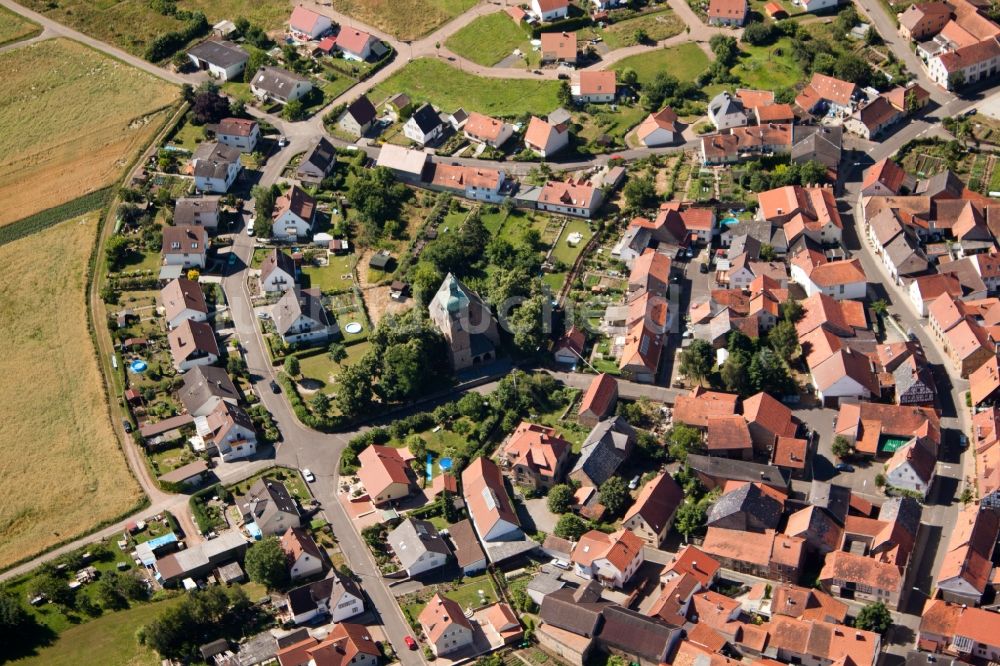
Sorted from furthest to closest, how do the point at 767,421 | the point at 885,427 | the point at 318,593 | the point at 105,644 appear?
the point at 767,421 < the point at 885,427 < the point at 318,593 < the point at 105,644

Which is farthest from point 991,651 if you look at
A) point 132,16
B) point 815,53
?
point 132,16

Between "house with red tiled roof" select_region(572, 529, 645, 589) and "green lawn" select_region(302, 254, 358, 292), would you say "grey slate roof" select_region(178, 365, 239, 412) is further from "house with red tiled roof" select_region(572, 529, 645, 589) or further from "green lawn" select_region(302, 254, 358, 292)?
"house with red tiled roof" select_region(572, 529, 645, 589)

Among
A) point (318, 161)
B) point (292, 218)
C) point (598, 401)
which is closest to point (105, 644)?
point (598, 401)

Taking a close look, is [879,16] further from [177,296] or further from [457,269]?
[177,296]

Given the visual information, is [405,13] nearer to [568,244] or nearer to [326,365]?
[568,244]

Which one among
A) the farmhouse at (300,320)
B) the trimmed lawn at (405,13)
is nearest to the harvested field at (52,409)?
the farmhouse at (300,320)

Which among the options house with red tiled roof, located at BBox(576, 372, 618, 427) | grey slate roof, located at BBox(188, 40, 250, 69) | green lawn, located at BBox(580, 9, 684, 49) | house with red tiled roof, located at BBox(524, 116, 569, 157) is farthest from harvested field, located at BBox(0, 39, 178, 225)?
house with red tiled roof, located at BBox(576, 372, 618, 427)

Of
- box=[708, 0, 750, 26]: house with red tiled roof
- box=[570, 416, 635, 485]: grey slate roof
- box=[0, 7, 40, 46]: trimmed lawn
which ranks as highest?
box=[708, 0, 750, 26]: house with red tiled roof

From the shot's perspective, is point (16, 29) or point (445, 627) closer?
point (445, 627)
